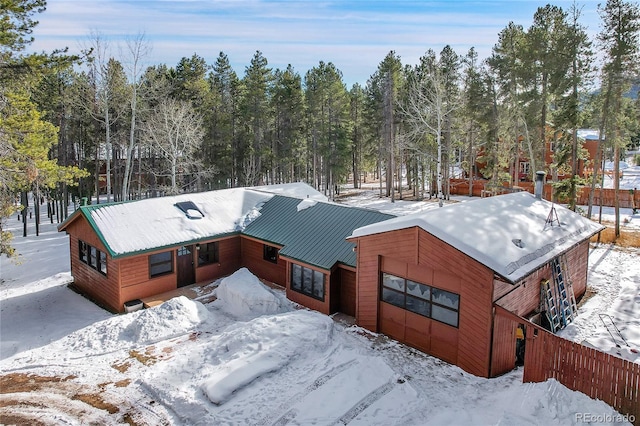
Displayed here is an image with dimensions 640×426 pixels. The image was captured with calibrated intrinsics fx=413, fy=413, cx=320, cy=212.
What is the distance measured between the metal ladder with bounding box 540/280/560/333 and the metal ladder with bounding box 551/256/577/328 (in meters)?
0.31

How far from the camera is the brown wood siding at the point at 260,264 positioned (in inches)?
620

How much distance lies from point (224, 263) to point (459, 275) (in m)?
10.2

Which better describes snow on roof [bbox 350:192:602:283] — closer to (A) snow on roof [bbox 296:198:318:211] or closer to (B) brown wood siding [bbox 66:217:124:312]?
(A) snow on roof [bbox 296:198:318:211]

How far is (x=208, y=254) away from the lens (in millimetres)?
16500

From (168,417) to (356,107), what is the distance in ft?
146

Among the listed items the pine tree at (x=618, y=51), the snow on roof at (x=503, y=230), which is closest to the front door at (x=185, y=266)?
the snow on roof at (x=503, y=230)

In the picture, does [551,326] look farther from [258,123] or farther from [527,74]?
[258,123]

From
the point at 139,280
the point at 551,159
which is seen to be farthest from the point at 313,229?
the point at 551,159

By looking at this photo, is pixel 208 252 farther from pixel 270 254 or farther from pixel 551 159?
pixel 551 159

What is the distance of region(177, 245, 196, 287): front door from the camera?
15.6m

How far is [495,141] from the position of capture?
105 ft

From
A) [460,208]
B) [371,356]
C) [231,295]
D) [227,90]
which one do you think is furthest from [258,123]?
[371,356]

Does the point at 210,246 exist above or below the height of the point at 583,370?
above

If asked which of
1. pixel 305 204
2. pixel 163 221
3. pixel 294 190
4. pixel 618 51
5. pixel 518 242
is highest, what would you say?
pixel 618 51
